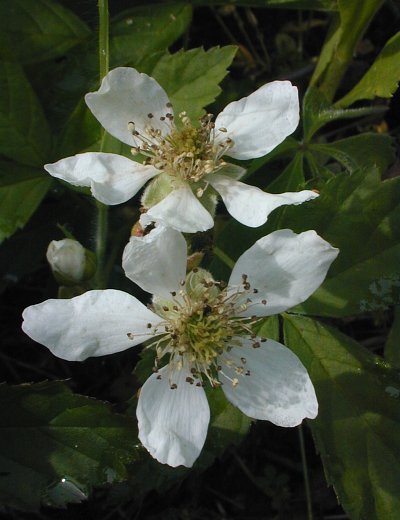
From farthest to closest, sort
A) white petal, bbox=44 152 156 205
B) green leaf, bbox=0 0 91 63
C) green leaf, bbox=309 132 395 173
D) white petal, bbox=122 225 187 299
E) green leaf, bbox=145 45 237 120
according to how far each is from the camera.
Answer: green leaf, bbox=0 0 91 63, green leaf, bbox=309 132 395 173, green leaf, bbox=145 45 237 120, white petal, bbox=44 152 156 205, white petal, bbox=122 225 187 299

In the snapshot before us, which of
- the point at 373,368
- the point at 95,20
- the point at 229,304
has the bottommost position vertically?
the point at 373,368

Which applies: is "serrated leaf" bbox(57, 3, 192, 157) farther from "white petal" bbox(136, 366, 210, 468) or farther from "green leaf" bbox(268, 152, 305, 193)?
"white petal" bbox(136, 366, 210, 468)

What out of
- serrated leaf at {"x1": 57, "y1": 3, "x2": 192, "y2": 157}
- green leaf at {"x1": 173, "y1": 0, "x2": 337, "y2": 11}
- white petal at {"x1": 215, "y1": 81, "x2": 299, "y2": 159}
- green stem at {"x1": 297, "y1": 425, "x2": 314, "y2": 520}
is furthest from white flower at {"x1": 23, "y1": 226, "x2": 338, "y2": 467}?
green leaf at {"x1": 173, "y1": 0, "x2": 337, "y2": 11}

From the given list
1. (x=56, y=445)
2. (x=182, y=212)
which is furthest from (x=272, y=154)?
(x=56, y=445)

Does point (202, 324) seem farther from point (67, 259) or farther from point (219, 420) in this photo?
point (67, 259)

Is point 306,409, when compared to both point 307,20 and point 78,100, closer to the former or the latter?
point 78,100

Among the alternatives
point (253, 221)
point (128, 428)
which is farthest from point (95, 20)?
point (128, 428)

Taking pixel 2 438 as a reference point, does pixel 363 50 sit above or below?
above

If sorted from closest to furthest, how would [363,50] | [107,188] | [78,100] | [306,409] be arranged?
[306,409] < [107,188] < [78,100] < [363,50]
